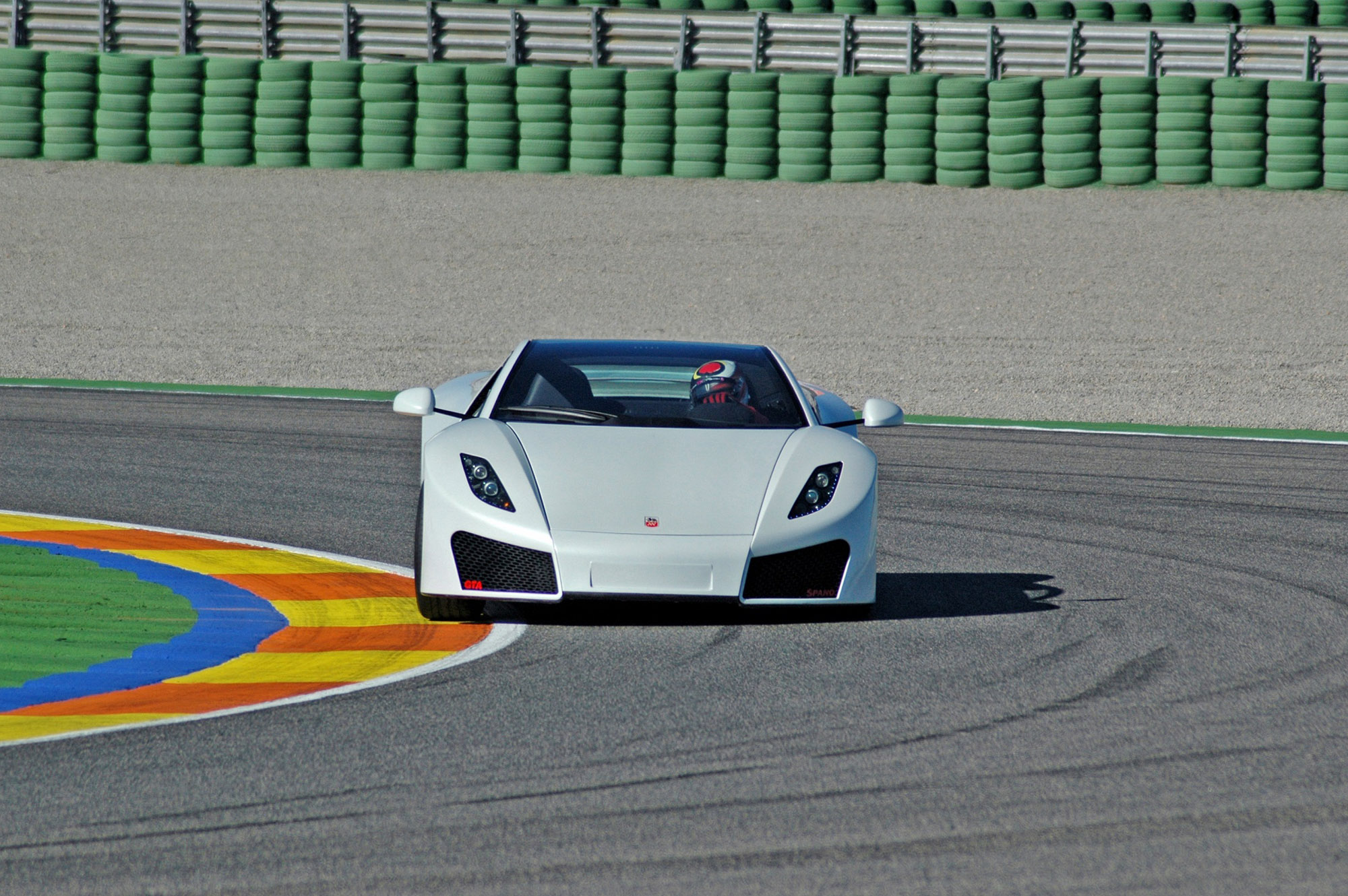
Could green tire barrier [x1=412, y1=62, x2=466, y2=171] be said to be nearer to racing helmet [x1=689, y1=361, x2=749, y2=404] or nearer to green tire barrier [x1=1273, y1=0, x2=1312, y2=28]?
racing helmet [x1=689, y1=361, x2=749, y2=404]

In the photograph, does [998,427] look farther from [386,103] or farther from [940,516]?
[386,103]

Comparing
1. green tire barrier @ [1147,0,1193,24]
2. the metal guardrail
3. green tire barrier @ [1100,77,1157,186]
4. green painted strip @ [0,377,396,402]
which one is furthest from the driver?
green tire barrier @ [1147,0,1193,24]

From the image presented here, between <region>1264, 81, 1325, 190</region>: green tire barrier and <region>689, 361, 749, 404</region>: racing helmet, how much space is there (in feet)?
57.9

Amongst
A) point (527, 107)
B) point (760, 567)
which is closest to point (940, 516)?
point (760, 567)

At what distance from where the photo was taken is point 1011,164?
24.5m

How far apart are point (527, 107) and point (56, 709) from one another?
1993 centimetres

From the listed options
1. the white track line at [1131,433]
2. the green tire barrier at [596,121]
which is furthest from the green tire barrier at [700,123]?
the white track line at [1131,433]

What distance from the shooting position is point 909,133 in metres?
24.3

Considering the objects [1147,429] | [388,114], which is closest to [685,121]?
[388,114]

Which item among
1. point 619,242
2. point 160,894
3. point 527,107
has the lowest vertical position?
point 160,894

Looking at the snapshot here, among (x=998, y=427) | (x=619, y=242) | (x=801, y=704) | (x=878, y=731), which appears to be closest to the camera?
(x=878, y=731)

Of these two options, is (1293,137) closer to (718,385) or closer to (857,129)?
(857,129)

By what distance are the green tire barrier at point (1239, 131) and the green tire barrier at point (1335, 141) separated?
760 millimetres

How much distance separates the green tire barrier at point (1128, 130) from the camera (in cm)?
2367
